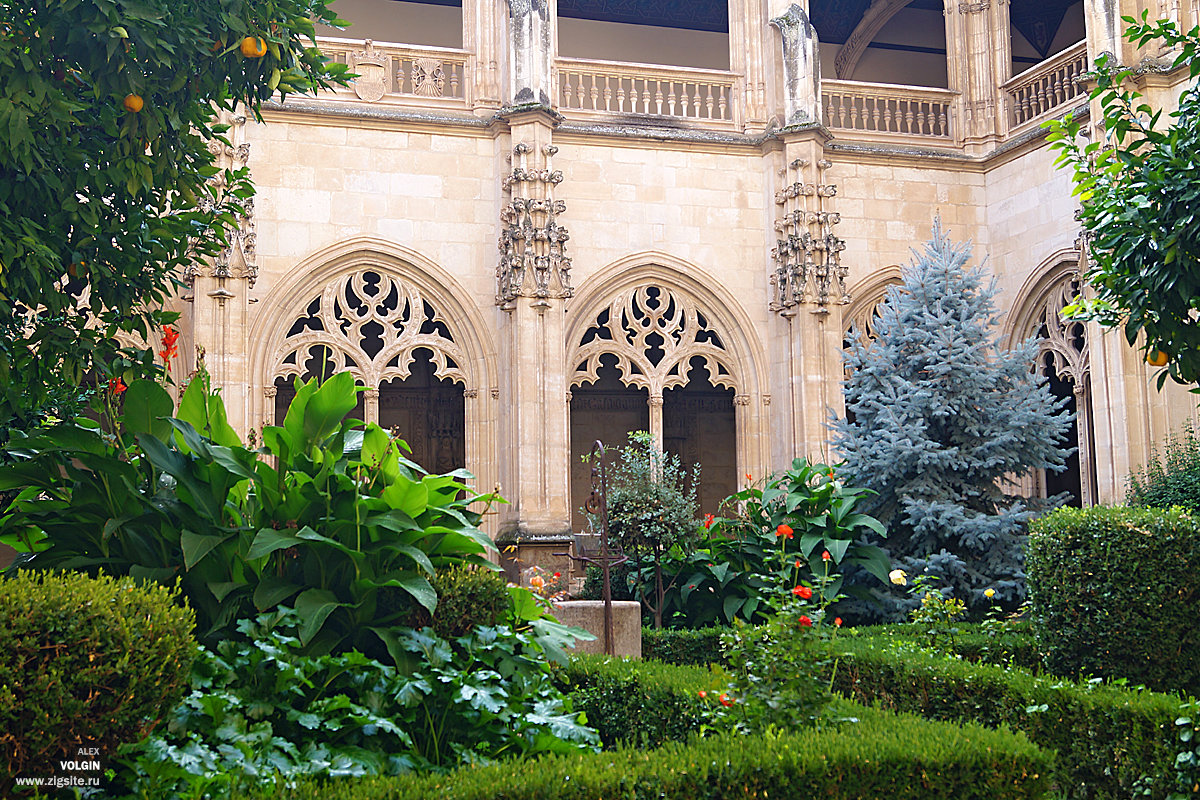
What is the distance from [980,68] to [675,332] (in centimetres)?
532

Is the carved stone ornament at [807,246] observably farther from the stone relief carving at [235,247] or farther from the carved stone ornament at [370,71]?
the stone relief carving at [235,247]

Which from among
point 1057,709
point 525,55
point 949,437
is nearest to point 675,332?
point 525,55

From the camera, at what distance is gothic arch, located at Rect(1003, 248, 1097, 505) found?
45.4ft

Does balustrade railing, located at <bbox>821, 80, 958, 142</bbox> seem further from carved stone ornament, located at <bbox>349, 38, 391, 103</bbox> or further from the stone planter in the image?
the stone planter

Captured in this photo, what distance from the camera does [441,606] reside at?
4469 millimetres

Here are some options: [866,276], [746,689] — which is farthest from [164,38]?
[866,276]

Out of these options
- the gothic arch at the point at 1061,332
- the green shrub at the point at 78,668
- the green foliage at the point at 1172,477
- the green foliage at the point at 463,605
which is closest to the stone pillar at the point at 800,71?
the gothic arch at the point at 1061,332

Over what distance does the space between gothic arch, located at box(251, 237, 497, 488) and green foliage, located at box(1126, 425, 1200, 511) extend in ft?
22.2

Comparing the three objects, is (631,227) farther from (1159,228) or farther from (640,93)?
(1159,228)

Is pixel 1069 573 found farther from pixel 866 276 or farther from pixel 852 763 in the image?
pixel 866 276

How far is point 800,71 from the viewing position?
14297 mm

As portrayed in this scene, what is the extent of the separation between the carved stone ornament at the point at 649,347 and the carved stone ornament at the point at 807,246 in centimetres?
102

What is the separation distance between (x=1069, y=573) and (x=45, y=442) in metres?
4.77

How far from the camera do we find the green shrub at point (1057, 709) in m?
4.83
